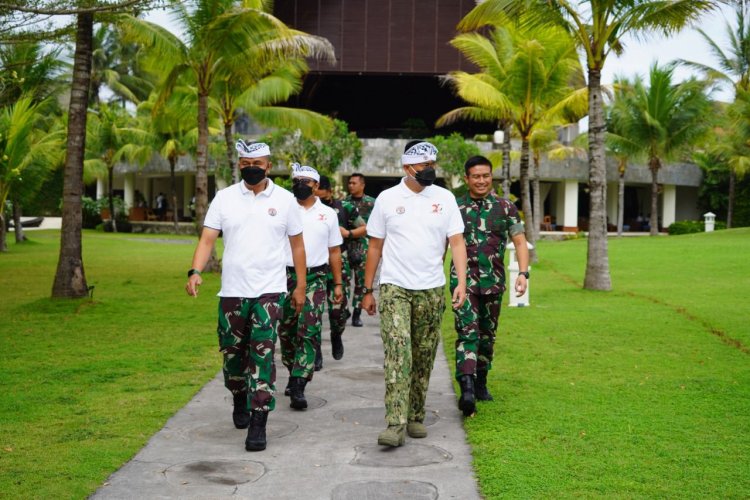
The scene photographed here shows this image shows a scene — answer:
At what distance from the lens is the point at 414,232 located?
227 inches

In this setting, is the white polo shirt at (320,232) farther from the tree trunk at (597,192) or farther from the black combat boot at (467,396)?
the tree trunk at (597,192)

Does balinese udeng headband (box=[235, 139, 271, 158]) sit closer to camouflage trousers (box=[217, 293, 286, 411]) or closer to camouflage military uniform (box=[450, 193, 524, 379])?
camouflage trousers (box=[217, 293, 286, 411])

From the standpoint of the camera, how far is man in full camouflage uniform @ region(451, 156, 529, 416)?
21.2 ft

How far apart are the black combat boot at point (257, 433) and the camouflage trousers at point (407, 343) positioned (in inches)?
30.9

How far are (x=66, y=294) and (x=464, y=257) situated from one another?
9068mm

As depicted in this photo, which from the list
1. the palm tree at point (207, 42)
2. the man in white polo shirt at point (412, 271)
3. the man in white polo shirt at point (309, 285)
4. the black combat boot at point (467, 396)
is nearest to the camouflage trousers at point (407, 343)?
the man in white polo shirt at point (412, 271)

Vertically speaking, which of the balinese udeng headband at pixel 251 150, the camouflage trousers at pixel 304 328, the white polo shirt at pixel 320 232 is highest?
the balinese udeng headband at pixel 251 150

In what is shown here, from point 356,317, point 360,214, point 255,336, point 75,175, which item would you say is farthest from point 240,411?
point 75,175

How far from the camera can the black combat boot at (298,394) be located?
6.71 metres

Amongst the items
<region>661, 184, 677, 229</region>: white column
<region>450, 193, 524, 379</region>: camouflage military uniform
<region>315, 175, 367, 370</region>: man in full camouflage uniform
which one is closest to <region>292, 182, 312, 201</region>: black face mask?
<region>315, 175, 367, 370</region>: man in full camouflage uniform

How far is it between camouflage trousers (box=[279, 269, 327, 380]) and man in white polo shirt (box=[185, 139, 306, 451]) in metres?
1.03

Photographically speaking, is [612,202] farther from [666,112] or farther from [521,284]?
[521,284]

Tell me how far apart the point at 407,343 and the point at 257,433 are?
1.10m

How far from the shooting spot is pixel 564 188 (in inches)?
1822
